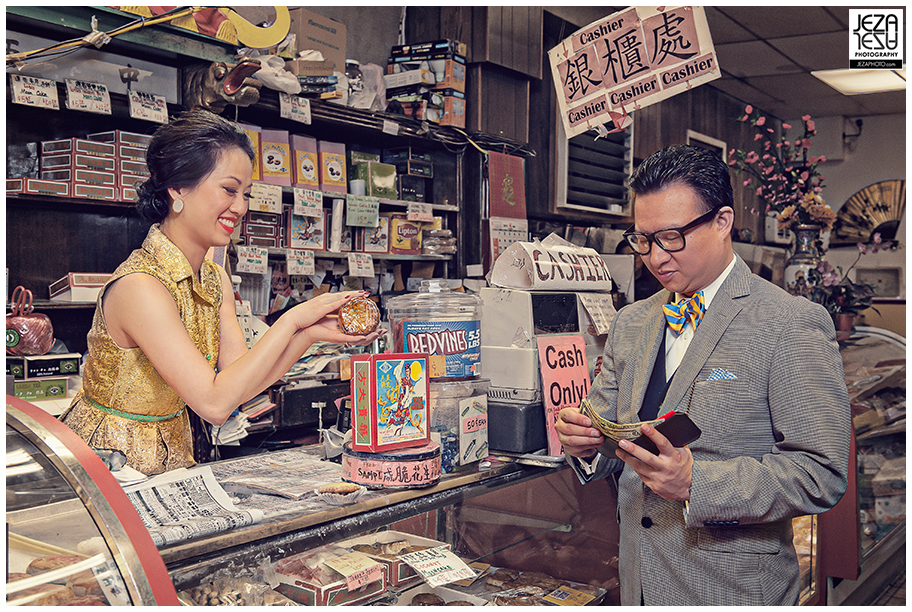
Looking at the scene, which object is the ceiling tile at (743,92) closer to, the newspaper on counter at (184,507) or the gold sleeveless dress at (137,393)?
the gold sleeveless dress at (137,393)

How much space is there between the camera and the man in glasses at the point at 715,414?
4.70 feet

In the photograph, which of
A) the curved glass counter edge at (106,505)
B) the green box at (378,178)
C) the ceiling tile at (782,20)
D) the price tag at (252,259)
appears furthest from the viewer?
the ceiling tile at (782,20)

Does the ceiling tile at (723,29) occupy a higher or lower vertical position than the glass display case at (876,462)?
higher

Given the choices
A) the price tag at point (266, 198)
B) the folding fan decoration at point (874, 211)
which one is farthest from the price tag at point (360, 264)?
the folding fan decoration at point (874, 211)

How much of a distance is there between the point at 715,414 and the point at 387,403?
740 mm

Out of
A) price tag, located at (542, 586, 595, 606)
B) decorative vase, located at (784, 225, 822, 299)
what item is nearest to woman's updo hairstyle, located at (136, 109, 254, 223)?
price tag, located at (542, 586, 595, 606)

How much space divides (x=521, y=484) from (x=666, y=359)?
601mm

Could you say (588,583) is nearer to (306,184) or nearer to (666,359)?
(666,359)

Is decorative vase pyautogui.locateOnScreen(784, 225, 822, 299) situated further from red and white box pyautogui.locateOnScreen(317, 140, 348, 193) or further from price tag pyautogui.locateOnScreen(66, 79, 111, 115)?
price tag pyautogui.locateOnScreen(66, 79, 111, 115)

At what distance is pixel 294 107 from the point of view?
3562mm

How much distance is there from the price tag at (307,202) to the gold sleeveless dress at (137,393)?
191cm

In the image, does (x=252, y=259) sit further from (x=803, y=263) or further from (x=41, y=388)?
(x=803, y=263)

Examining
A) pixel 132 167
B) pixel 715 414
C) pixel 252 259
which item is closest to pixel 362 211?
pixel 252 259

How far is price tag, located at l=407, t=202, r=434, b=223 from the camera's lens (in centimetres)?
446
